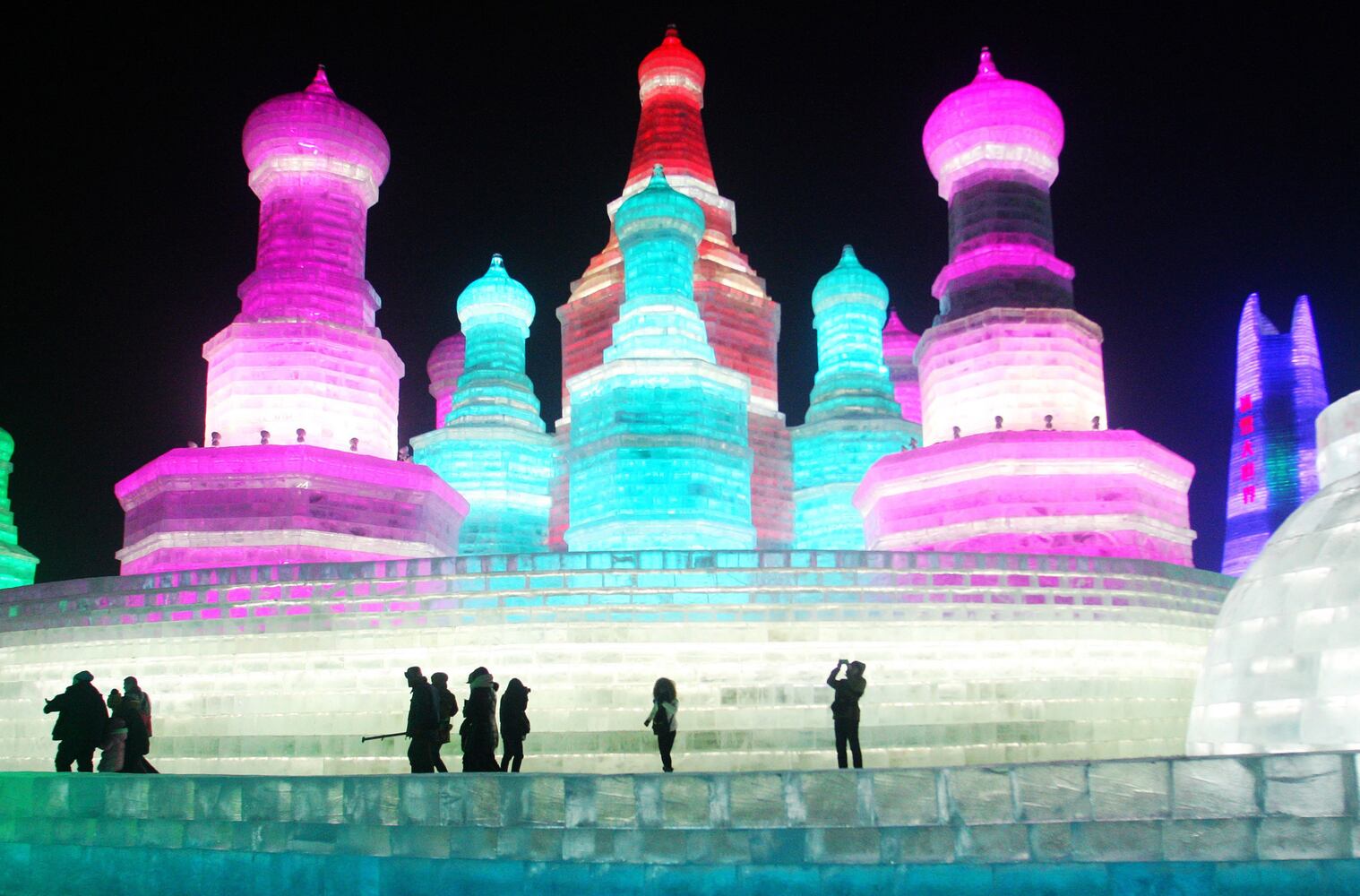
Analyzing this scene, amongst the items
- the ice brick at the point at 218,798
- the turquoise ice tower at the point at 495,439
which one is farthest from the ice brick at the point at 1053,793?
the turquoise ice tower at the point at 495,439

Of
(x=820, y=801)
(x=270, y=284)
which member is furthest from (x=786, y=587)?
(x=270, y=284)

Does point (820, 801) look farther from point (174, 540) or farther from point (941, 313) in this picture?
point (941, 313)

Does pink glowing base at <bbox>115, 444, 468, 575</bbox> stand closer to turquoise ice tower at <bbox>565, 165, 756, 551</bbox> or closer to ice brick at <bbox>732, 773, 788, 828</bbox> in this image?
turquoise ice tower at <bbox>565, 165, 756, 551</bbox>

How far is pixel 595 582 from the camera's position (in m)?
13.6

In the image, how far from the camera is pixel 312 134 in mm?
23438

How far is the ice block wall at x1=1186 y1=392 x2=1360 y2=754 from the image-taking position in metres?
8.16

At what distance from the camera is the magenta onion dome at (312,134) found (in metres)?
23.3

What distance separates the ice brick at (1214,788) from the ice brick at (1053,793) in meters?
0.51

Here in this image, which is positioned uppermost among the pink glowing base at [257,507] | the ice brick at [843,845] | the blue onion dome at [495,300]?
the blue onion dome at [495,300]

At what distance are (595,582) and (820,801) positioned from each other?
245 inches

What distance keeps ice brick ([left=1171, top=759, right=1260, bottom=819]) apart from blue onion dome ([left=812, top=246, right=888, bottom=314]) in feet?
81.6

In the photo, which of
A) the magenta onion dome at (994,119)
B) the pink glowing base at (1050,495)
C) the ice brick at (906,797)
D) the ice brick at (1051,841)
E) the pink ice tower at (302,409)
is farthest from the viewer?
the magenta onion dome at (994,119)

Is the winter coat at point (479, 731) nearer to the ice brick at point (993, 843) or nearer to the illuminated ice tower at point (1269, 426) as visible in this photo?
the ice brick at point (993, 843)

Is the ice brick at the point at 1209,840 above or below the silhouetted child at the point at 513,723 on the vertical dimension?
below
